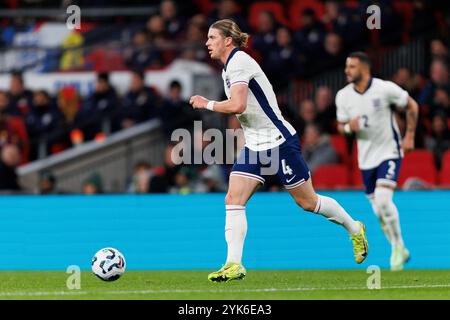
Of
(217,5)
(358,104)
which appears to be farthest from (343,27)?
(358,104)

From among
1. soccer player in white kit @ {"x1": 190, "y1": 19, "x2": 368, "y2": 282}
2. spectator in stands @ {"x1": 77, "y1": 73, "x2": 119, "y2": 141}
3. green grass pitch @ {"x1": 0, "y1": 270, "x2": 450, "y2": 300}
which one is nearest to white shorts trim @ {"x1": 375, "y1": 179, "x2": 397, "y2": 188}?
green grass pitch @ {"x1": 0, "y1": 270, "x2": 450, "y2": 300}

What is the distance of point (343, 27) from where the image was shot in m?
19.1

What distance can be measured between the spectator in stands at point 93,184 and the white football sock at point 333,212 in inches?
250

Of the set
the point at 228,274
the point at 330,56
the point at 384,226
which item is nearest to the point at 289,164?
the point at 228,274

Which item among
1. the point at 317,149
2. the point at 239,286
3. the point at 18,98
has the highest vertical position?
the point at 18,98

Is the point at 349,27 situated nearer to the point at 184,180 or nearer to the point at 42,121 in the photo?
the point at 184,180

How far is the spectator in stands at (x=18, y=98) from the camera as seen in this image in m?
19.7

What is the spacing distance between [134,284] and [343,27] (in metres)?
9.33

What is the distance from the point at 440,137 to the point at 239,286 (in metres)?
7.02

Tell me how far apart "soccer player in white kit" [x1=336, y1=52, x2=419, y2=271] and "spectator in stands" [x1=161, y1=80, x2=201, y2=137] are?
5.22m

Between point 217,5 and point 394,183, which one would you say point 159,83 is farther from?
point 394,183

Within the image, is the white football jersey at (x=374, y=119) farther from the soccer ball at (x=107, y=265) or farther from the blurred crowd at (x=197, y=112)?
the soccer ball at (x=107, y=265)

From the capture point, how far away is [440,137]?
16578mm

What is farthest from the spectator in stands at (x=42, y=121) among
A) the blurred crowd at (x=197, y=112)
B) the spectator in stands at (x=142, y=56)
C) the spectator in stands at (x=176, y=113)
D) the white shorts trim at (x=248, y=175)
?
the white shorts trim at (x=248, y=175)
